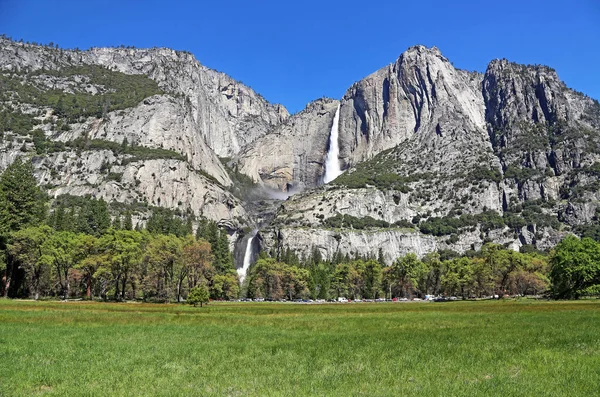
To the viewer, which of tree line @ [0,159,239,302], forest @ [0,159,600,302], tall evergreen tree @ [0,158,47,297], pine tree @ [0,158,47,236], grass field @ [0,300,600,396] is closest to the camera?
grass field @ [0,300,600,396]

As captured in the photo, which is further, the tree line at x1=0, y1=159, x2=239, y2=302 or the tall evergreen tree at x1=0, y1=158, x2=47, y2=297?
the tall evergreen tree at x1=0, y1=158, x2=47, y2=297

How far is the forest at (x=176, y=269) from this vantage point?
80438 mm

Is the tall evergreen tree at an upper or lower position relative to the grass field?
upper

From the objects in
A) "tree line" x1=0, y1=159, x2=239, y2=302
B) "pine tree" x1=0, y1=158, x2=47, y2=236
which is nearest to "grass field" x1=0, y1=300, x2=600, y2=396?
"tree line" x1=0, y1=159, x2=239, y2=302

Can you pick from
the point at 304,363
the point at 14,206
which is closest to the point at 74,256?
the point at 14,206

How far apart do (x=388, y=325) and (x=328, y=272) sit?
12765 centimetres

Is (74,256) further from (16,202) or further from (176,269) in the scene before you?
(176,269)

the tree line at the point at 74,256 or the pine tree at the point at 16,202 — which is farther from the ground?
the pine tree at the point at 16,202

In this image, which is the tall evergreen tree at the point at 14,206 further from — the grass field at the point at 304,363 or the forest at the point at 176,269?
the grass field at the point at 304,363

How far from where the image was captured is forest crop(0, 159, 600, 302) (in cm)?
8044

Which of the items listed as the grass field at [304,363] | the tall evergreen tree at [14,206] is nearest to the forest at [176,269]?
the tall evergreen tree at [14,206]

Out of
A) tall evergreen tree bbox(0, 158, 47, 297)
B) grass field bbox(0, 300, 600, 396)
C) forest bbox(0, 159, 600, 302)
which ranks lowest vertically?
grass field bbox(0, 300, 600, 396)

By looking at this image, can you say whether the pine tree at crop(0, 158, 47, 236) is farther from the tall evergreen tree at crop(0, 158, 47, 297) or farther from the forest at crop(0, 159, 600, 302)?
the forest at crop(0, 159, 600, 302)

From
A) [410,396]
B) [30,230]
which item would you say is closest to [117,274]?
[30,230]
